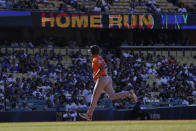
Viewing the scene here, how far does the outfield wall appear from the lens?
21.8m

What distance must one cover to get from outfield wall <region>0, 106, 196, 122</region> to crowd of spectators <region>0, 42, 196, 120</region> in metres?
0.29

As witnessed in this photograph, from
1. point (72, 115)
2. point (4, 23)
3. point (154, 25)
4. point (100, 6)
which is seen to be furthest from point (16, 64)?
point (154, 25)

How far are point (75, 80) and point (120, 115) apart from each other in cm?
322

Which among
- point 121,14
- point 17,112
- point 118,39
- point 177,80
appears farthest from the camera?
point 118,39

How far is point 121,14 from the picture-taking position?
29000 mm

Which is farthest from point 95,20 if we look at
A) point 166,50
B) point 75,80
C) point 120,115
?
point 120,115

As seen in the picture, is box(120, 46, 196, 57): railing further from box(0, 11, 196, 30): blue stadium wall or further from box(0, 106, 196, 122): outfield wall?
box(0, 106, 196, 122): outfield wall

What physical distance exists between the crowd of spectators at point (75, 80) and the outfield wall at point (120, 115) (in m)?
0.29

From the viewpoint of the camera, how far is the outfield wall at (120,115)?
21828mm

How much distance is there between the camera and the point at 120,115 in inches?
899

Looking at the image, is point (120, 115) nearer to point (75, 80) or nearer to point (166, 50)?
point (75, 80)

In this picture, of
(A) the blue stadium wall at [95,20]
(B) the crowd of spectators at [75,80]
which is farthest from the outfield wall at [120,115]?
(A) the blue stadium wall at [95,20]

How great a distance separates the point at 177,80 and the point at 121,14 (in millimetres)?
5202

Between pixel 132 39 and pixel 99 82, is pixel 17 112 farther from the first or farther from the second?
pixel 132 39
